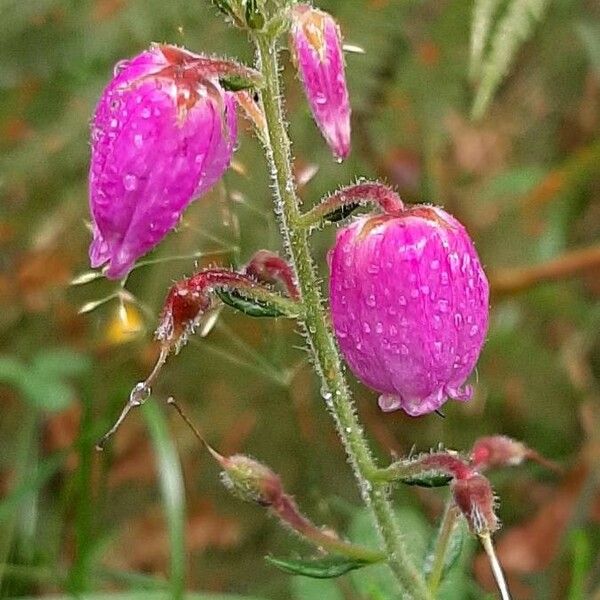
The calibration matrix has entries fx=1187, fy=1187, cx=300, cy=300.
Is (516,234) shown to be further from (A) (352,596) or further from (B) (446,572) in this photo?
(B) (446,572)

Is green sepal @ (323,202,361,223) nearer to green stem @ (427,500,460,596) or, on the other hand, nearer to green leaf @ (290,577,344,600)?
green stem @ (427,500,460,596)

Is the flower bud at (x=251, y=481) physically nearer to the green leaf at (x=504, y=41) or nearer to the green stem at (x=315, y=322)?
the green stem at (x=315, y=322)

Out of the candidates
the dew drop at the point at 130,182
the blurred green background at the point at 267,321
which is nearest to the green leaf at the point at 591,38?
the blurred green background at the point at 267,321

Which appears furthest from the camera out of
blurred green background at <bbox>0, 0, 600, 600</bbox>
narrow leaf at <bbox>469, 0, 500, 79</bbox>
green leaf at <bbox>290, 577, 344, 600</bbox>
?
blurred green background at <bbox>0, 0, 600, 600</bbox>

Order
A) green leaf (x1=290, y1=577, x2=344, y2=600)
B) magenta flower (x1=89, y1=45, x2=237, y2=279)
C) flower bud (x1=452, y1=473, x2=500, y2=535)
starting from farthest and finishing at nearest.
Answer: green leaf (x1=290, y1=577, x2=344, y2=600) < flower bud (x1=452, y1=473, x2=500, y2=535) < magenta flower (x1=89, y1=45, x2=237, y2=279)

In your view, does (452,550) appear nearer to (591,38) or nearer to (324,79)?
(324,79)

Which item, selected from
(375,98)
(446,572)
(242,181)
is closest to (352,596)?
(446,572)

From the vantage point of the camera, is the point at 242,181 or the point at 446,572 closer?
the point at 446,572

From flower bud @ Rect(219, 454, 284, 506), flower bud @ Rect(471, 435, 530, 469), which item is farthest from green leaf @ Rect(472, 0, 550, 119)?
flower bud @ Rect(219, 454, 284, 506)
